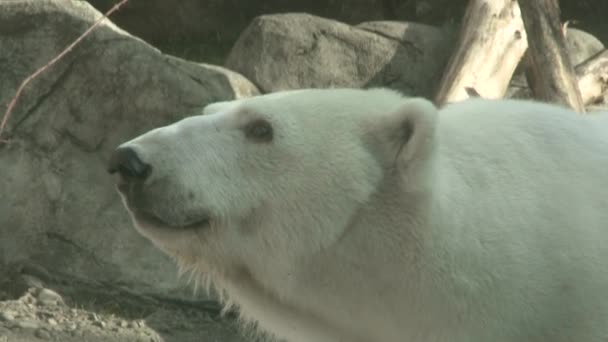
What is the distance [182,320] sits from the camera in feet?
22.2

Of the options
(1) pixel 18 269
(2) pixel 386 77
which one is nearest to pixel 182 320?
(1) pixel 18 269

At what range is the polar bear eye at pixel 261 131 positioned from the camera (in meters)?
3.19

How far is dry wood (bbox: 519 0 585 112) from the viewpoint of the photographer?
690 cm

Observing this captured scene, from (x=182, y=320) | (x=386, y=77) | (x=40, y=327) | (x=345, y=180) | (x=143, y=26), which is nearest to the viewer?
(x=345, y=180)

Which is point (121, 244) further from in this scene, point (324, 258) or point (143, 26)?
point (143, 26)

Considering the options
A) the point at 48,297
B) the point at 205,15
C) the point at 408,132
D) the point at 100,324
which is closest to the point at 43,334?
the point at 100,324

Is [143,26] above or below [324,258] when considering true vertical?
below

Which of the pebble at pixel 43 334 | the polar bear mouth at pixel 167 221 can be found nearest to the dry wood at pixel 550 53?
the pebble at pixel 43 334

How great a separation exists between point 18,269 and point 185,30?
5220 millimetres

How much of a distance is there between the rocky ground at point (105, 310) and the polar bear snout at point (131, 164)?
9.66 feet

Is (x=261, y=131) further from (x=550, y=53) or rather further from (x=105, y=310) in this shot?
(x=550, y=53)

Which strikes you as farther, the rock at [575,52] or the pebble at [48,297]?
the rock at [575,52]

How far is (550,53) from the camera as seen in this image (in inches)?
276

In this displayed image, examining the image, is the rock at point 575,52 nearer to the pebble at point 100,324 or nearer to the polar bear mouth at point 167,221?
the pebble at point 100,324
